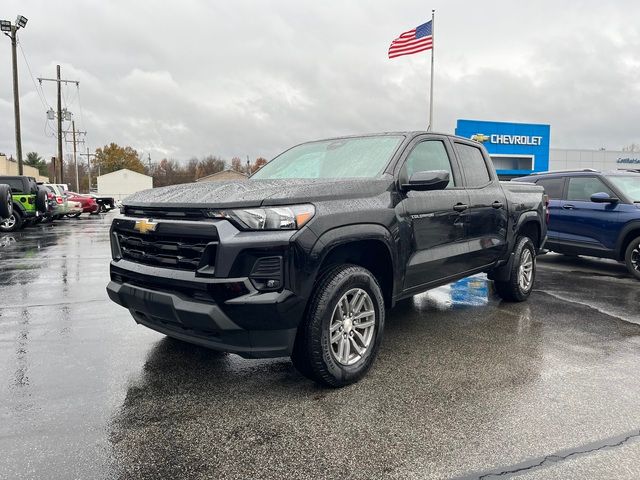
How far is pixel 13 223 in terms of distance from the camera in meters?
16.6

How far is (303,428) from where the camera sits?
299cm

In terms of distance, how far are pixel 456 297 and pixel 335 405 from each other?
3747 millimetres

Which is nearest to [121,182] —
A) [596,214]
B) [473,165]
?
[596,214]

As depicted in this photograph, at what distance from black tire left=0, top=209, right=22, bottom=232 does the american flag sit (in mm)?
15711

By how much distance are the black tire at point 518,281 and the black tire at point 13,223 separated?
1613 centimetres

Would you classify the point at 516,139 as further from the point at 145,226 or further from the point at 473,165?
Answer: the point at 145,226

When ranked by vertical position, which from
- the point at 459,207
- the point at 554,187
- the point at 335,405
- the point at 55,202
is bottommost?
the point at 335,405

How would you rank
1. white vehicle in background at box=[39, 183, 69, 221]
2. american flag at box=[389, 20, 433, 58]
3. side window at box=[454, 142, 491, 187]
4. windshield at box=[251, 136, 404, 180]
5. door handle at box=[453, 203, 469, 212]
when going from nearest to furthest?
1. windshield at box=[251, 136, 404, 180]
2. door handle at box=[453, 203, 469, 212]
3. side window at box=[454, 142, 491, 187]
4. white vehicle in background at box=[39, 183, 69, 221]
5. american flag at box=[389, 20, 433, 58]

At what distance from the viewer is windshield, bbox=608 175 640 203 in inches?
322

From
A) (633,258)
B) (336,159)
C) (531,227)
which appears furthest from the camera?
(633,258)

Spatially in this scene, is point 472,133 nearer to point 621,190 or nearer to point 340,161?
point 621,190

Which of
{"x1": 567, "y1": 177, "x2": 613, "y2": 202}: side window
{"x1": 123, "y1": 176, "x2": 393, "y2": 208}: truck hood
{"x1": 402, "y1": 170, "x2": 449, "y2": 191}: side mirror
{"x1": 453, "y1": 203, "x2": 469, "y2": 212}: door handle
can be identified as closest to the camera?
{"x1": 123, "y1": 176, "x2": 393, "y2": 208}: truck hood

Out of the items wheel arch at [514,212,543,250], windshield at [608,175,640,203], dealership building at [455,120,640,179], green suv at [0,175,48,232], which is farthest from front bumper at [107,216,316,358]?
dealership building at [455,120,640,179]

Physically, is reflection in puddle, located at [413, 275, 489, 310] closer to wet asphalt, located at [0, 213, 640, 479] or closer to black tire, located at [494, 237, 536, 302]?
black tire, located at [494, 237, 536, 302]
